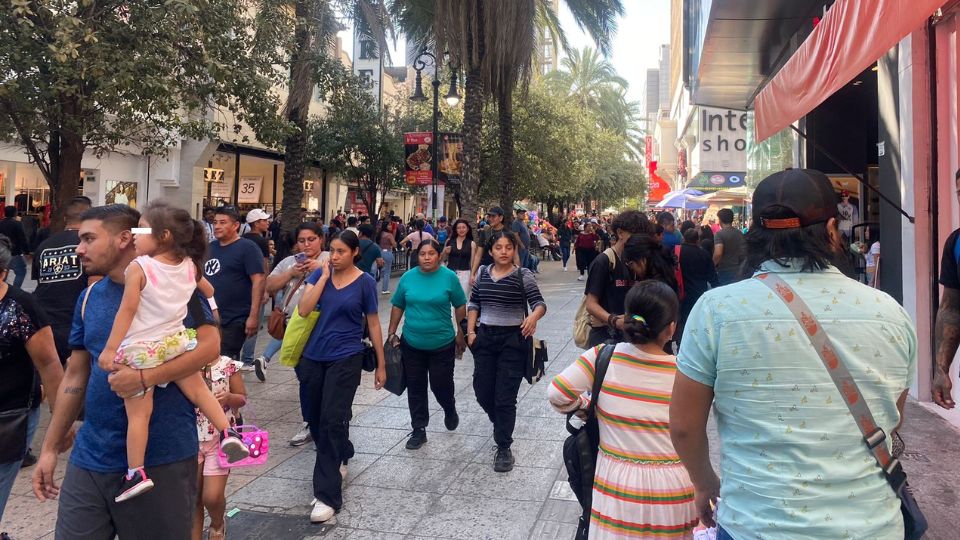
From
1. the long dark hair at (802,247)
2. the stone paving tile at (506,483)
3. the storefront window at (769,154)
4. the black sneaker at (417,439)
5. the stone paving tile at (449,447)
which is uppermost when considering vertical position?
the storefront window at (769,154)

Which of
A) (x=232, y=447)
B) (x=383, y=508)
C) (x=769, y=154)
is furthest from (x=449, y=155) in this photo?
(x=232, y=447)

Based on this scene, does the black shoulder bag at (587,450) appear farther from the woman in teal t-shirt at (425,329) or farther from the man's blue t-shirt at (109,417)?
the woman in teal t-shirt at (425,329)

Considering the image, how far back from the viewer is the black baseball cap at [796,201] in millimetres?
1876

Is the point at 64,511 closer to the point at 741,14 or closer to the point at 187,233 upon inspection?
the point at 187,233

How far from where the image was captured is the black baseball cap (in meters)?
1.88

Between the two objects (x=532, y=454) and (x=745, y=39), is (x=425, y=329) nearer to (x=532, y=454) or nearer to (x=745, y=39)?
(x=532, y=454)

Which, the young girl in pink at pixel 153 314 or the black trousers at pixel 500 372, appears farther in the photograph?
the black trousers at pixel 500 372

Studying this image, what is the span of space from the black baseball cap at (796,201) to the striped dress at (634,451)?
105cm

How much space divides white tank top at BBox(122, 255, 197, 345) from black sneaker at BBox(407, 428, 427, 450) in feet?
10.4

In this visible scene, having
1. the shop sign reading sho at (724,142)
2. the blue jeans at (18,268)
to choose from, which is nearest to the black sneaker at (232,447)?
the blue jeans at (18,268)

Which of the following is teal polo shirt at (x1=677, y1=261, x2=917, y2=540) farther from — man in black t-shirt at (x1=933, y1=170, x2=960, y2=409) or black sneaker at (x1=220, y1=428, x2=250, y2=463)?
man in black t-shirt at (x1=933, y1=170, x2=960, y2=409)

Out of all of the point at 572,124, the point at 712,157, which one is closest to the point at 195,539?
the point at 712,157

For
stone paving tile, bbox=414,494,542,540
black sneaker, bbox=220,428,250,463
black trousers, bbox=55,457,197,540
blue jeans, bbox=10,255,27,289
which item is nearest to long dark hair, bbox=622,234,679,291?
stone paving tile, bbox=414,494,542,540

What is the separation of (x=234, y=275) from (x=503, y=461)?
272 centimetres
